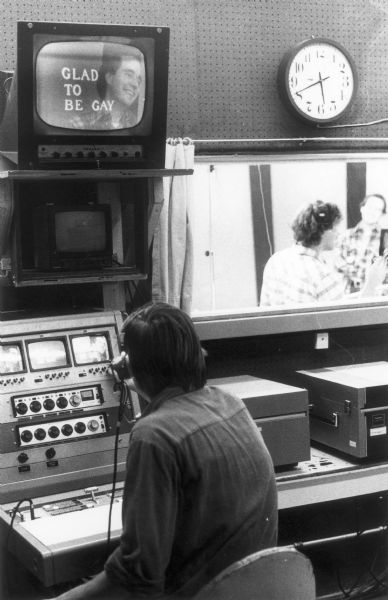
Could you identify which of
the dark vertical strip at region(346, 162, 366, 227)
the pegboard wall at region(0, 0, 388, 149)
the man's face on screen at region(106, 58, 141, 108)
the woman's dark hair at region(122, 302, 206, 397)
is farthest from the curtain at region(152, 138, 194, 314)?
the dark vertical strip at region(346, 162, 366, 227)

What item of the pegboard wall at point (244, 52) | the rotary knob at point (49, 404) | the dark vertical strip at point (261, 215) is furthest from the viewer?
the dark vertical strip at point (261, 215)

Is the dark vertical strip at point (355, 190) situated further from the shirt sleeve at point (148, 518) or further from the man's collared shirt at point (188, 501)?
the shirt sleeve at point (148, 518)

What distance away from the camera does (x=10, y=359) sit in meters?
2.71

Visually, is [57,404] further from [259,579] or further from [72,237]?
[259,579]

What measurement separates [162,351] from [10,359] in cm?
91

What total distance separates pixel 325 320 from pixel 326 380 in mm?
488

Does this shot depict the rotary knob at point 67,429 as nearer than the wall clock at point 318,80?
Yes

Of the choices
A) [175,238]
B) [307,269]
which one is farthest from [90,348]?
[307,269]

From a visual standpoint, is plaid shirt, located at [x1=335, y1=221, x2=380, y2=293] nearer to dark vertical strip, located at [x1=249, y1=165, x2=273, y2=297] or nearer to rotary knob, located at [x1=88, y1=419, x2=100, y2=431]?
dark vertical strip, located at [x1=249, y1=165, x2=273, y2=297]

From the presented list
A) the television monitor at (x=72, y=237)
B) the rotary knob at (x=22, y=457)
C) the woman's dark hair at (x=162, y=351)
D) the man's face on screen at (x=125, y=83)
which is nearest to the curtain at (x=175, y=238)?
the television monitor at (x=72, y=237)

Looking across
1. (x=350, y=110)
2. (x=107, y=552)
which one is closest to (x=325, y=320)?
(x=350, y=110)

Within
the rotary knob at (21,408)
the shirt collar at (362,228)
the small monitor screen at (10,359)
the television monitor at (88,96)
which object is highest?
the television monitor at (88,96)

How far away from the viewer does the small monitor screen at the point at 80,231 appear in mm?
2805

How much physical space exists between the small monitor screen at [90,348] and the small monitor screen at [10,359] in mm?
198
